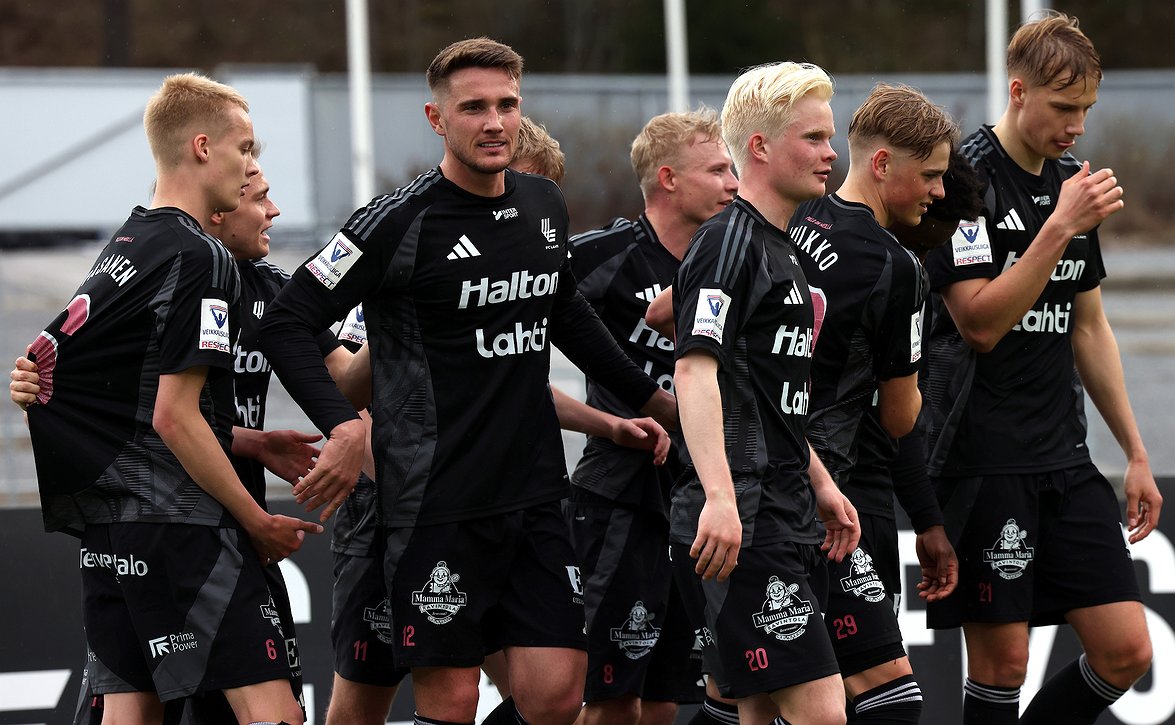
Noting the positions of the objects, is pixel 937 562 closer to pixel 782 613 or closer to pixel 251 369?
pixel 782 613

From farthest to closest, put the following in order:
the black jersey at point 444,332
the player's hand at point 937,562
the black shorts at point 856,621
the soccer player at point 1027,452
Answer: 1. the soccer player at point 1027,452
2. the player's hand at point 937,562
3. the black shorts at point 856,621
4. the black jersey at point 444,332

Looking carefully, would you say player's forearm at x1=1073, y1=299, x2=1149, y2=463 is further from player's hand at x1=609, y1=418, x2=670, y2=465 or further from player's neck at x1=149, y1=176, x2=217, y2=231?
player's neck at x1=149, y1=176, x2=217, y2=231

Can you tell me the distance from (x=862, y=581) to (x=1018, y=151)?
5.16ft

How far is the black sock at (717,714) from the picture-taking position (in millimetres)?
4824

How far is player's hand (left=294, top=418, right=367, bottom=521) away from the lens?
→ 387 cm

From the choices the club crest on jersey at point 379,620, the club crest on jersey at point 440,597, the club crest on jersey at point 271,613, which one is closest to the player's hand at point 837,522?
the club crest on jersey at point 440,597

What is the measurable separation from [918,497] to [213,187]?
7.42 feet

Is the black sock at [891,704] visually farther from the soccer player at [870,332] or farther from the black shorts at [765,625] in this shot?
the black shorts at [765,625]

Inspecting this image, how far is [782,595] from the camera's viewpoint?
3760 mm


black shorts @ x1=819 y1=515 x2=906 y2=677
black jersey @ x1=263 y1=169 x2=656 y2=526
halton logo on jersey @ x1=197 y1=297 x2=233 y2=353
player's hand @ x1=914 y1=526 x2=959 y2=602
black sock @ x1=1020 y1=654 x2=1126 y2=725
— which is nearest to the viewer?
halton logo on jersey @ x1=197 y1=297 x2=233 y2=353

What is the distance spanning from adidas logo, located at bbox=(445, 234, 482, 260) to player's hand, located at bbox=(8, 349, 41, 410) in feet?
3.82

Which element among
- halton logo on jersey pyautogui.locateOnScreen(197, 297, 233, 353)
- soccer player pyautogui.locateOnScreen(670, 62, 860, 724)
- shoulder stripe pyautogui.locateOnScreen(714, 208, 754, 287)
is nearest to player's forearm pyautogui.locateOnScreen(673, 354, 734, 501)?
soccer player pyautogui.locateOnScreen(670, 62, 860, 724)

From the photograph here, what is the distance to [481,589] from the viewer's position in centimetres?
418

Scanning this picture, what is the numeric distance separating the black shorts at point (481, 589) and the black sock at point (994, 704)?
143 centimetres
